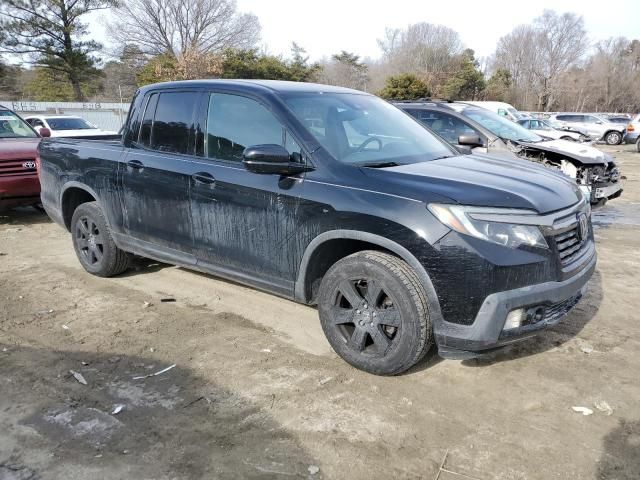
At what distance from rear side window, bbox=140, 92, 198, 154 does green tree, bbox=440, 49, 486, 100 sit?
45151 mm

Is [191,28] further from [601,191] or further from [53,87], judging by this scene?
[601,191]

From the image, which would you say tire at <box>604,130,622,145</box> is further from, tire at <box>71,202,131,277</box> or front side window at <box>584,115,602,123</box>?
tire at <box>71,202,131,277</box>

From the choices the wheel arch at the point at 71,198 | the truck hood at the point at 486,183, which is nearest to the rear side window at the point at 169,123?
the wheel arch at the point at 71,198

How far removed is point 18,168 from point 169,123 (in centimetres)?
425

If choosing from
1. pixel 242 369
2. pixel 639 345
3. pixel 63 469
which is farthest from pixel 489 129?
pixel 63 469

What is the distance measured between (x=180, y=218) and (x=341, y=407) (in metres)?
2.06

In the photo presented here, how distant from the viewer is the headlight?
114 inches

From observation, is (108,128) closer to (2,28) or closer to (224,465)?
(2,28)

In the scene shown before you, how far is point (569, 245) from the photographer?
3238 millimetres

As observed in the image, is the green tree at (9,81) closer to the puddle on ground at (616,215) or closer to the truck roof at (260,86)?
the truck roof at (260,86)

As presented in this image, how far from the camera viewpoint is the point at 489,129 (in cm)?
823

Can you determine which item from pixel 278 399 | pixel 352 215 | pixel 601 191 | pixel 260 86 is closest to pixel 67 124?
pixel 260 86

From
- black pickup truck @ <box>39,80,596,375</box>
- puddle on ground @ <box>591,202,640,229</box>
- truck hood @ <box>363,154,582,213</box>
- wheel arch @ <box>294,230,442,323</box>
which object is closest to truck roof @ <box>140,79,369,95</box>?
black pickup truck @ <box>39,80,596,375</box>

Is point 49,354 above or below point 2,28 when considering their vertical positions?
below
